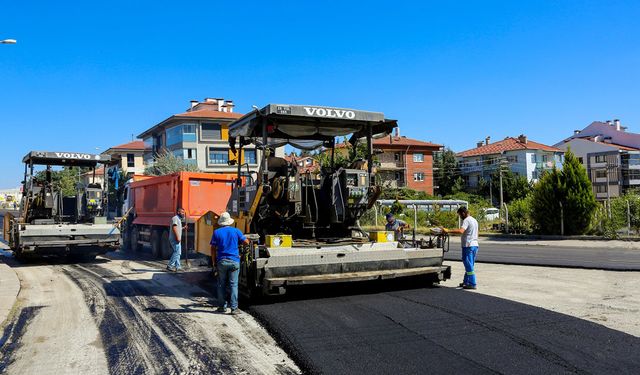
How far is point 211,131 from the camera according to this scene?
48.4 metres

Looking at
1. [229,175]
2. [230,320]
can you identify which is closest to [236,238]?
[230,320]

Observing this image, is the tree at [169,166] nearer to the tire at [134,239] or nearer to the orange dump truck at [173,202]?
the tire at [134,239]

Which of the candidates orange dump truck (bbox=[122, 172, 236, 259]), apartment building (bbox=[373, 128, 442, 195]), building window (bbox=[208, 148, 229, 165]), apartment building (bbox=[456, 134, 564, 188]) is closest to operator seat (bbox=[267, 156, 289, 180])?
orange dump truck (bbox=[122, 172, 236, 259])

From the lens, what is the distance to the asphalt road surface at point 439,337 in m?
4.87

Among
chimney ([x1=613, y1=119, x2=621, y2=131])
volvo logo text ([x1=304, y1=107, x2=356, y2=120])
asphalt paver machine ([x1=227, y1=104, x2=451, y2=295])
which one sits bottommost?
asphalt paver machine ([x1=227, y1=104, x2=451, y2=295])

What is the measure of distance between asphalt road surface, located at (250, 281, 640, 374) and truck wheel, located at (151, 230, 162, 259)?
30.2 ft

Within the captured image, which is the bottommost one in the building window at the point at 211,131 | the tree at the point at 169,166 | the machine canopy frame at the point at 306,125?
the machine canopy frame at the point at 306,125

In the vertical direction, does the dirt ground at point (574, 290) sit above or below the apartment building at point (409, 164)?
below

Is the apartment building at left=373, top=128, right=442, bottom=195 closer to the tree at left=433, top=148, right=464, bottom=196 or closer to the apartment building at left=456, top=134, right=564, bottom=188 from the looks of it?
the tree at left=433, top=148, right=464, bottom=196

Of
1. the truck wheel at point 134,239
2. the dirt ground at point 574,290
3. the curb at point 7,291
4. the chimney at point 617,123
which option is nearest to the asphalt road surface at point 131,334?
the curb at point 7,291

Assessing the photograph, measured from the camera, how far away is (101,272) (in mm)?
12469

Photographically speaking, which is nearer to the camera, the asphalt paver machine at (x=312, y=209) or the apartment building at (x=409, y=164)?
the asphalt paver machine at (x=312, y=209)

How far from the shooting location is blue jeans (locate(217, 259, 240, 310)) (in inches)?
287

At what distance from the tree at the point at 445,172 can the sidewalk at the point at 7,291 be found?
54111 mm
